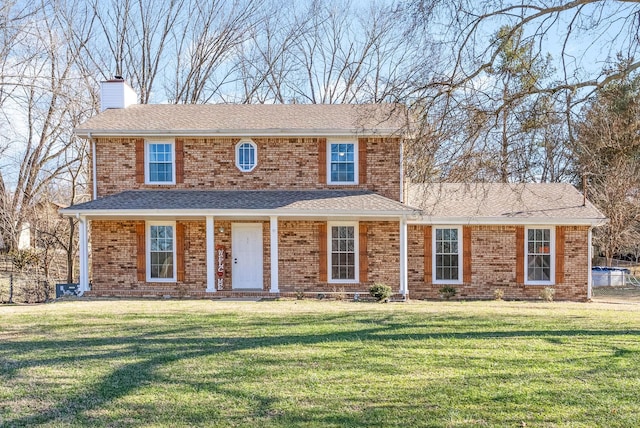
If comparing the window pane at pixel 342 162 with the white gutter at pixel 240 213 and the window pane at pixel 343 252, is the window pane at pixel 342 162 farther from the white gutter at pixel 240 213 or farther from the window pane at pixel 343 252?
→ the white gutter at pixel 240 213

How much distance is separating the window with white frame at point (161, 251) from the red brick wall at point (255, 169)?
143 centimetres

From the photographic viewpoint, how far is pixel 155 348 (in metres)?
7.64

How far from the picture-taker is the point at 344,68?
107 ft

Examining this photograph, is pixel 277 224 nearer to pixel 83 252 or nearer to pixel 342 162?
pixel 342 162

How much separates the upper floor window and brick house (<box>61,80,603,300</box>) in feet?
0.11

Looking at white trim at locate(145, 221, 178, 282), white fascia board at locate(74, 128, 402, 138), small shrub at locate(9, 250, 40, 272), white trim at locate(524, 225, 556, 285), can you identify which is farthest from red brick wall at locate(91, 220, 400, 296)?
small shrub at locate(9, 250, 40, 272)

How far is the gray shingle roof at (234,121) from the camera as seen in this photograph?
16359 mm

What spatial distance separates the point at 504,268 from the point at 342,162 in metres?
6.64

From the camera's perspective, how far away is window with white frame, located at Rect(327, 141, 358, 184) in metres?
16.8

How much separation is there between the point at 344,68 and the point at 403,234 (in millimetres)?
19841

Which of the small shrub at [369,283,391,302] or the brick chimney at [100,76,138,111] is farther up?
the brick chimney at [100,76,138,111]

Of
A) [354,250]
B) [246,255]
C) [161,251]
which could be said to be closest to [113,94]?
[161,251]

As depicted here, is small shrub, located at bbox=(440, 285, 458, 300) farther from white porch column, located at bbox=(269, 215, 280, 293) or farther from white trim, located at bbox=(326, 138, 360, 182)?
white porch column, located at bbox=(269, 215, 280, 293)

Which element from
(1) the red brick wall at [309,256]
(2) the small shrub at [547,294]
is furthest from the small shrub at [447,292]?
(2) the small shrub at [547,294]
